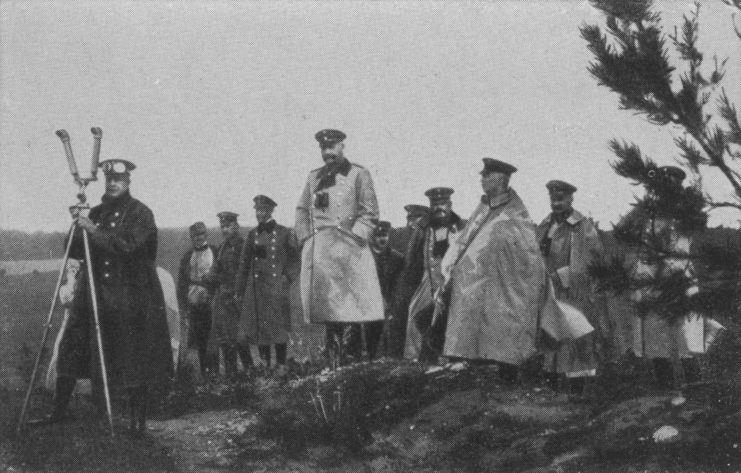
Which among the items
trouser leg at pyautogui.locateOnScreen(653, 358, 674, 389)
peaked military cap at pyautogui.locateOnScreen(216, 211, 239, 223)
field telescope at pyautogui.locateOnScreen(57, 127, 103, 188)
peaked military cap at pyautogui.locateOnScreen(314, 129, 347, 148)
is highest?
peaked military cap at pyautogui.locateOnScreen(314, 129, 347, 148)

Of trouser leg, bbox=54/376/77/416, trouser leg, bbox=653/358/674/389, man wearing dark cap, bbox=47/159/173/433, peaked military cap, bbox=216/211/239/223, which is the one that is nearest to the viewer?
man wearing dark cap, bbox=47/159/173/433

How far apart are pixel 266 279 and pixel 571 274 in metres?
Answer: 4.24

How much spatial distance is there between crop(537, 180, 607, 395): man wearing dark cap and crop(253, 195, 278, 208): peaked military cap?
369 cm

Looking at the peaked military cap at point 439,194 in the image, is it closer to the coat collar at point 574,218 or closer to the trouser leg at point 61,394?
the coat collar at point 574,218

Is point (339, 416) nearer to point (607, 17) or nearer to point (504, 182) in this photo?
point (504, 182)

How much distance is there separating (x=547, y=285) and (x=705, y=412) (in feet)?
9.65

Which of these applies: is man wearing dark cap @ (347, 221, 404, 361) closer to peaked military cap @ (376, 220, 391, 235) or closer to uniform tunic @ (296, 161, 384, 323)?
peaked military cap @ (376, 220, 391, 235)

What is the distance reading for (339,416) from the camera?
25.7 ft

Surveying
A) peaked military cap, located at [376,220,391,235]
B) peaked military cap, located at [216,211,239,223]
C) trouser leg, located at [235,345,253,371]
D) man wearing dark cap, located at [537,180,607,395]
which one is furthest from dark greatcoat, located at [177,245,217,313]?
man wearing dark cap, located at [537,180,607,395]

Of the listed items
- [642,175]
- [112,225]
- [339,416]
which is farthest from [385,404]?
[642,175]

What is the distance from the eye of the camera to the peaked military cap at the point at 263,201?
1239 cm

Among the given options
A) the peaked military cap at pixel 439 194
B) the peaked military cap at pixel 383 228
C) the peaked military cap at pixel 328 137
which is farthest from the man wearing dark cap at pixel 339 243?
the peaked military cap at pixel 383 228

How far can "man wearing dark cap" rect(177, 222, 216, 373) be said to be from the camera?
1308 centimetres

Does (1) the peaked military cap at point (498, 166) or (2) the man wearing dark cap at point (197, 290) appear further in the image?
(2) the man wearing dark cap at point (197, 290)
